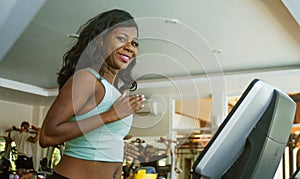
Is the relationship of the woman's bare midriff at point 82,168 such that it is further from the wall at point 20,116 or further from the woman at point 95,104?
the wall at point 20,116

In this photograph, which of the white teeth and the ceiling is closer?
the white teeth

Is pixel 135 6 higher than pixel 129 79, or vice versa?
pixel 135 6

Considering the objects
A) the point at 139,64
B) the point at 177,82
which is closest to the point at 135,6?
the point at 177,82

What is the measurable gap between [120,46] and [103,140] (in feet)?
0.72

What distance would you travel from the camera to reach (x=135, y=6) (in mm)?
4207

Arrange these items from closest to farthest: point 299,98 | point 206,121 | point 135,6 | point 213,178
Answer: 1. point 213,178
2. point 206,121
3. point 135,6
4. point 299,98

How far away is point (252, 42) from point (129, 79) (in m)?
4.15

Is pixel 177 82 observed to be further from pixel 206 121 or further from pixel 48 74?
pixel 48 74

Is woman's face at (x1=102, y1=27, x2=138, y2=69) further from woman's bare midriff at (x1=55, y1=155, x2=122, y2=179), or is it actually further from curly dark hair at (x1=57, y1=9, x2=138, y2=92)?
woman's bare midriff at (x1=55, y1=155, x2=122, y2=179)

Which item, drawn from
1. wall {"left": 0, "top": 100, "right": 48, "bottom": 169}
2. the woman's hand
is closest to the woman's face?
Answer: the woman's hand

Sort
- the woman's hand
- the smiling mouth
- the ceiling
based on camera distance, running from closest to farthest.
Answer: the woman's hand
the smiling mouth
the ceiling

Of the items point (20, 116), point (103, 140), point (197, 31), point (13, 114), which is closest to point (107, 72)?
point (103, 140)

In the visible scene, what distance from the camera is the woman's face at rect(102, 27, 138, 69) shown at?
1022mm

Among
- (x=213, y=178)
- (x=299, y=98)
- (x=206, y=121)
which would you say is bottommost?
(x=213, y=178)
